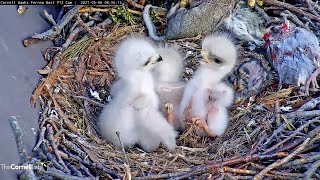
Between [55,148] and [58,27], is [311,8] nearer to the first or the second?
[58,27]

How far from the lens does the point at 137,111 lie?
3053mm

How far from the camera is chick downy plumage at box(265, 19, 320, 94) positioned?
3324 mm

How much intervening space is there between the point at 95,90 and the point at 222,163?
0.97m

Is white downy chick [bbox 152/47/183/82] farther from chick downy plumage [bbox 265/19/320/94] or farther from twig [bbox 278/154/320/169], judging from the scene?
twig [bbox 278/154/320/169]

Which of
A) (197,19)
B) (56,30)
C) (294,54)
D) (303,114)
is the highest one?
(56,30)

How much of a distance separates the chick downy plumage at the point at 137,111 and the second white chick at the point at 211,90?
189 mm

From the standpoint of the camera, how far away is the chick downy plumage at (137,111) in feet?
9.98

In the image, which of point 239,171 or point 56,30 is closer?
point 239,171

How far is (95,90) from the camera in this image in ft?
11.4

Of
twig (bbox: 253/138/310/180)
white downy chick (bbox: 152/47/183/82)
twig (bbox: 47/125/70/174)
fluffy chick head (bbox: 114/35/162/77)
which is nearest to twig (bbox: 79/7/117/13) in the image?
white downy chick (bbox: 152/47/183/82)

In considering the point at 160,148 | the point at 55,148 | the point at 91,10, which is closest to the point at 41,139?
the point at 55,148

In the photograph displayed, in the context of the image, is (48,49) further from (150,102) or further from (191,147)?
(191,147)

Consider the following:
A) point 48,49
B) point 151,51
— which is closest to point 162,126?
point 151,51

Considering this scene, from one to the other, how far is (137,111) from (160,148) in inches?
8.9
